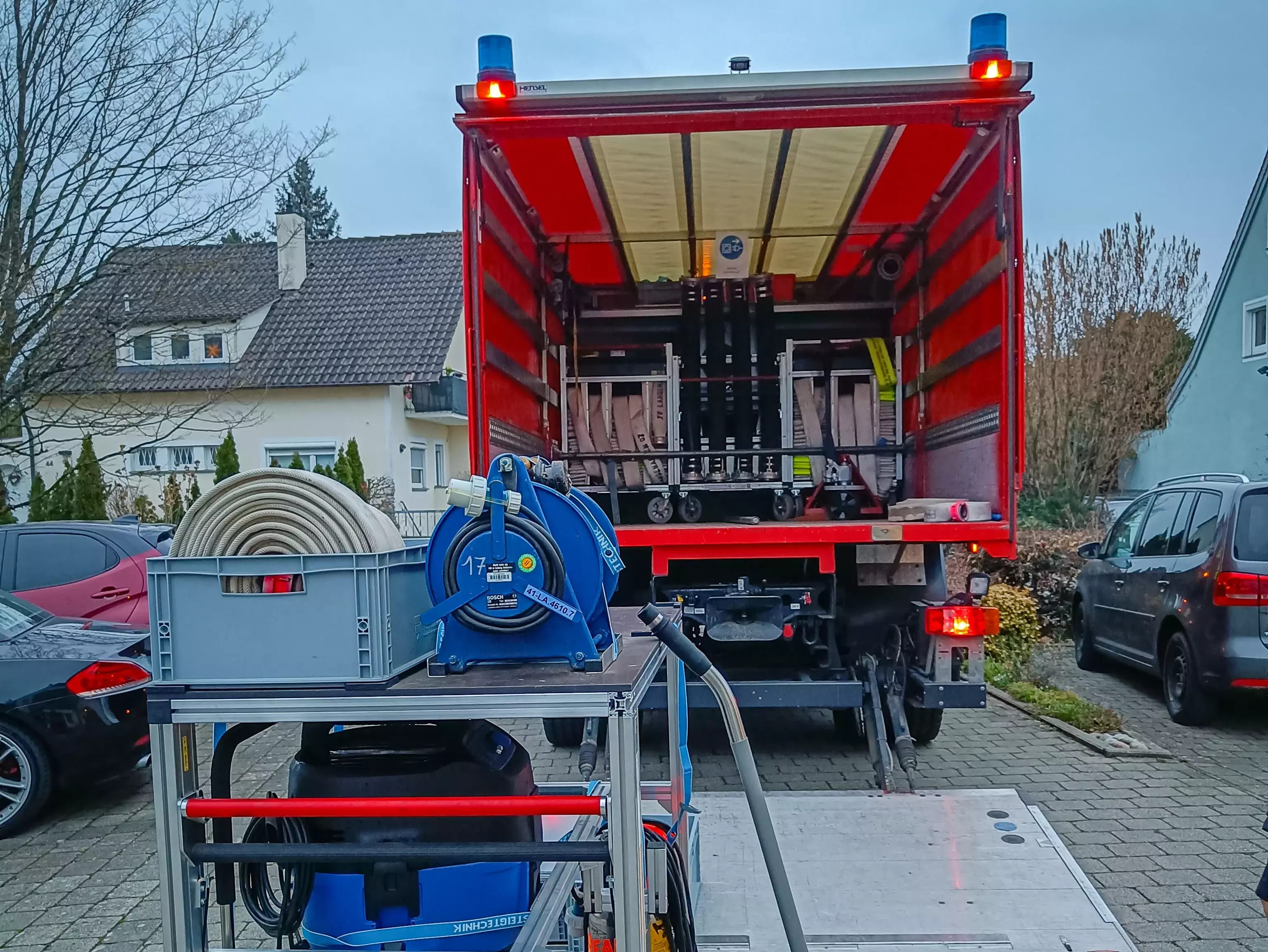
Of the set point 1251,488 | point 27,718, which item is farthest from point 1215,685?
point 27,718

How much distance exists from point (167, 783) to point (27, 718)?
3.68 m

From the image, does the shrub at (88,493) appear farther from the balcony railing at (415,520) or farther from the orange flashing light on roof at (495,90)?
the orange flashing light on roof at (495,90)

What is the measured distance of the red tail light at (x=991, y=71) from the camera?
4.40m

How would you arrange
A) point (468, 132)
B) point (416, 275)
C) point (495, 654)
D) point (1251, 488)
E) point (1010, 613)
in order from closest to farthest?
1. point (495, 654)
2. point (468, 132)
3. point (1251, 488)
4. point (1010, 613)
5. point (416, 275)

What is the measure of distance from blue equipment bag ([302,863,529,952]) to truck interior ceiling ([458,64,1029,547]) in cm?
269

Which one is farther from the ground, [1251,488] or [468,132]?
[468,132]

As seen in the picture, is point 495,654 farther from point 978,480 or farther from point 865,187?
point 865,187

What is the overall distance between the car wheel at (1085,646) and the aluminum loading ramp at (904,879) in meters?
4.91

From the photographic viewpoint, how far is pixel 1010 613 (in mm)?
9234

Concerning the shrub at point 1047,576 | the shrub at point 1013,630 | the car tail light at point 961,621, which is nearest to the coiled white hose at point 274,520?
the car tail light at point 961,621

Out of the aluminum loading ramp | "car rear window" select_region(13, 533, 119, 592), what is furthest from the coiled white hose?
"car rear window" select_region(13, 533, 119, 592)

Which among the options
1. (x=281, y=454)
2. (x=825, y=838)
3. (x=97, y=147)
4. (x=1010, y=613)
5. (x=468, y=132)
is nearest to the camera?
(x=825, y=838)

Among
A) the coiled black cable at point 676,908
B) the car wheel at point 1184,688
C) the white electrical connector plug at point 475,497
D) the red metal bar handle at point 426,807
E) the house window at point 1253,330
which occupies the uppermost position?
the house window at point 1253,330

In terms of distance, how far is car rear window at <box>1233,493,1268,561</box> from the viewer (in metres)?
6.49
